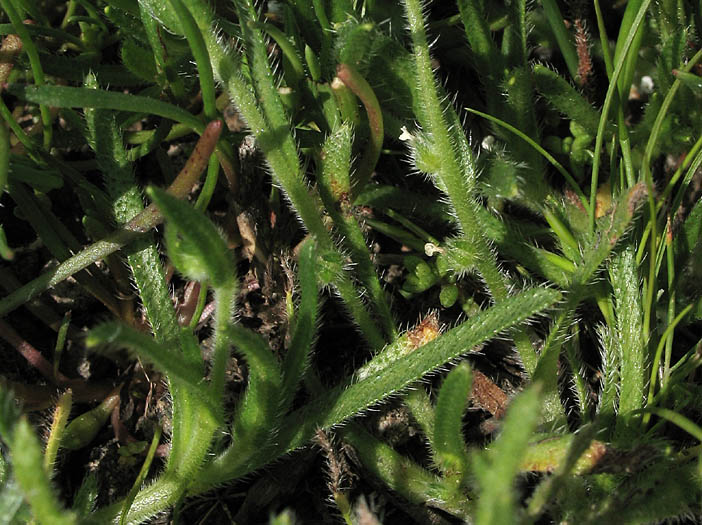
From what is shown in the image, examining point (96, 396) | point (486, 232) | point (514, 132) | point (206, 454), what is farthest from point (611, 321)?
point (96, 396)

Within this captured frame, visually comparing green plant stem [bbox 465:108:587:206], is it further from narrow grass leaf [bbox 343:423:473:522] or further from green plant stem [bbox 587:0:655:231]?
narrow grass leaf [bbox 343:423:473:522]

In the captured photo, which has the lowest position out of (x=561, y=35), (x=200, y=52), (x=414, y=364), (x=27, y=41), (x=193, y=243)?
Result: (x=414, y=364)

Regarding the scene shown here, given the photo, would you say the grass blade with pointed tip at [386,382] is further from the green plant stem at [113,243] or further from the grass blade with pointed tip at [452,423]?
the green plant stem at [113,243]

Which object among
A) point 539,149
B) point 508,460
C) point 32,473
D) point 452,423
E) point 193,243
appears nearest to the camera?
point 508,460

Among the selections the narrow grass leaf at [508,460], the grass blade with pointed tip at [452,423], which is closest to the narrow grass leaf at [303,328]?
the grass blade with pointed tip at [452,423]

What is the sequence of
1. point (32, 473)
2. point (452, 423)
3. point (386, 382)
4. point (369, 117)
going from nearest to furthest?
point (32, 473), point (452, 423), point (386, 382), point (369, 117)

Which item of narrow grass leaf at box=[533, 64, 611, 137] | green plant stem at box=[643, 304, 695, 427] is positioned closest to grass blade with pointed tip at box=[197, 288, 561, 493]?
green plant stem at box=[643, 304, 695, 427]

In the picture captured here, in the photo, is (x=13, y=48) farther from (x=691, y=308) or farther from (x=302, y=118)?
(x=691, y=308)

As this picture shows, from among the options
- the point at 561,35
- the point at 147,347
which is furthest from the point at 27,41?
the point at 561,35

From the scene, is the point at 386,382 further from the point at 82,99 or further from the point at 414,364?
the point at 82,99
